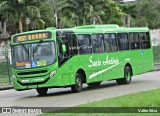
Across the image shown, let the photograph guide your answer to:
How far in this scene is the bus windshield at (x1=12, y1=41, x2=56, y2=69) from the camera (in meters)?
19.4

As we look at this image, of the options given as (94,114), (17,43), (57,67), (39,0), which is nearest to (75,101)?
(57,67)

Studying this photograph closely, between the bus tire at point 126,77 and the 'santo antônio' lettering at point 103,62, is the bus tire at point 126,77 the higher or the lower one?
the lower one

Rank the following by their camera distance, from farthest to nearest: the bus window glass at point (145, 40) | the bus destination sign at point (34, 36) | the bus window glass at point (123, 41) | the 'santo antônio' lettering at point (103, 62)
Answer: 1. the bus window glass at point (145, 40)
2. the bus window glass at point (123, 41)
3. the 'santo antônio' lettering at point (103, 62)
4. the bus destination sign at point (34, 36)

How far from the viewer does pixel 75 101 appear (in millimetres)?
16719

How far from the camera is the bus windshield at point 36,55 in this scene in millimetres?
19438

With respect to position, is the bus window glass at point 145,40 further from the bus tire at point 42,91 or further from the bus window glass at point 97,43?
the bus tire at point 42,91

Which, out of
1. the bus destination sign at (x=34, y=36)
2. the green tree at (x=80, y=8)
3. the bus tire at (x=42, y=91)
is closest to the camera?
the bus destination sign at (x=34, y=36)

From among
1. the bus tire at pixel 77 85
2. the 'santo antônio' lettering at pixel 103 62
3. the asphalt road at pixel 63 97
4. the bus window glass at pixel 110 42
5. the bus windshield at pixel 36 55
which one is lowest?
the asphalt road at pixel 63 97

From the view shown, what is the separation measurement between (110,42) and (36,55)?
5.61 metres

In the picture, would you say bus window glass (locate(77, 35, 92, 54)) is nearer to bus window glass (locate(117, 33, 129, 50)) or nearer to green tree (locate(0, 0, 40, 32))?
bus window glass (locate(117, 33, 129, 50))

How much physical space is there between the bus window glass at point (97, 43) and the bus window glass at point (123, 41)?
1759 mm

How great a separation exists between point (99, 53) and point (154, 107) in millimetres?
11870

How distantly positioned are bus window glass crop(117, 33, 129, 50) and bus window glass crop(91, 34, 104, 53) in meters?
1.76

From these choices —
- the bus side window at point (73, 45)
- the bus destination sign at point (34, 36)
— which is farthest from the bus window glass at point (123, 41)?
the bus destination sign at point (34, 36)
